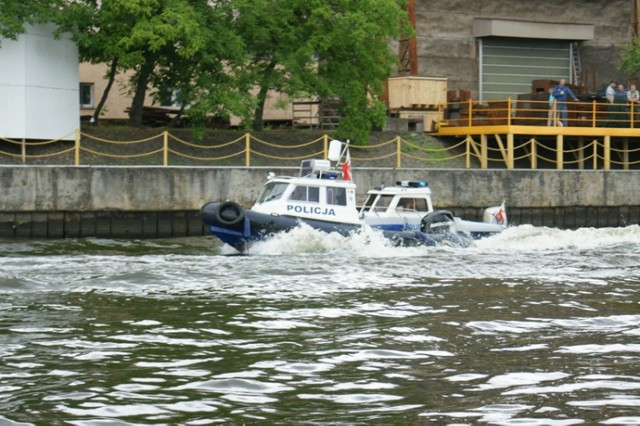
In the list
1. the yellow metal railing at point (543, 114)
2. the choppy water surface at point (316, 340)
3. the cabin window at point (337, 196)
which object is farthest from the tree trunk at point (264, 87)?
the choppy water surface at point (316, 340)

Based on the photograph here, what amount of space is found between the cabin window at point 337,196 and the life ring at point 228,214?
1.92m

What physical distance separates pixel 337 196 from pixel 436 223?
6.96ft

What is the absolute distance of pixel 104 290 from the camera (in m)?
17.3

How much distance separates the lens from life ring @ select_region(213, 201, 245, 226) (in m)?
23.2

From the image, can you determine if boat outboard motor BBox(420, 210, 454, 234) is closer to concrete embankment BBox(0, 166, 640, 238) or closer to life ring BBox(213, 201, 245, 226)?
life ring BBox(213, 201, 245, 226)

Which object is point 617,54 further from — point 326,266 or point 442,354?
point 442,354

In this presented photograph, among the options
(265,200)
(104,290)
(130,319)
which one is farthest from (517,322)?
(265,200)

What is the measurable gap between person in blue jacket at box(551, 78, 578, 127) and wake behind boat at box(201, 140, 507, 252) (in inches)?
443

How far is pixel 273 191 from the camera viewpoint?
24516mm

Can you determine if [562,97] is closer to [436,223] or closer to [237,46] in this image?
[237,46]

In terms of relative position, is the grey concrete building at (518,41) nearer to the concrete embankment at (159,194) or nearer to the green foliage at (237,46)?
the green foliage at (237,46)

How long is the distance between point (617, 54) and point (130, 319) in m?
32.3

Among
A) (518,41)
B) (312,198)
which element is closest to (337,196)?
(312,198)

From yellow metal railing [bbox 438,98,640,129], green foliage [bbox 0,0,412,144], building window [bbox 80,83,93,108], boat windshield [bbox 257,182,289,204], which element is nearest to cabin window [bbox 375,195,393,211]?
boat windshield [bbox 257,182,289,204]
